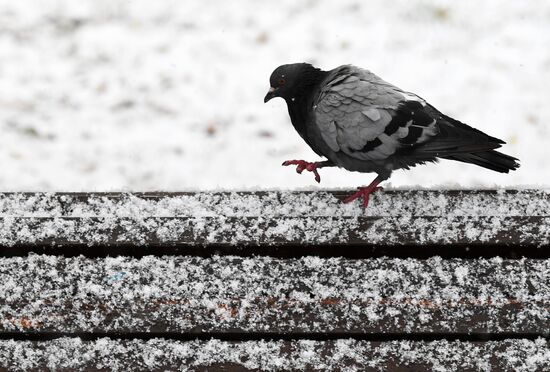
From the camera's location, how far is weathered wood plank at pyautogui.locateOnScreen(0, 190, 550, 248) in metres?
2.18

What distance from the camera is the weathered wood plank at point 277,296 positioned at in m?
2.07

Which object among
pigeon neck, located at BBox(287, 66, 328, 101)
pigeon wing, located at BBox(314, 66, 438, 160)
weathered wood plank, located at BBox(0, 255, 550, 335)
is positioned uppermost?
pigeon neck, located at BBox(287, 66, 328, 101)

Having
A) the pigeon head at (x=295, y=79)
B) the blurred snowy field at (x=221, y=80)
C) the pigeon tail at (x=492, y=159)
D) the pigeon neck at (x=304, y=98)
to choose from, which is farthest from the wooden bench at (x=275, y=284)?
the blurred snowy field at (x=221, y=80)

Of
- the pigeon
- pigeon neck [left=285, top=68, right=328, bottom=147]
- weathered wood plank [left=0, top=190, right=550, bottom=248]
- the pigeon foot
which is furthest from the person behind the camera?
pigeon neck [left=285, top=68, right=328, bottom=147]

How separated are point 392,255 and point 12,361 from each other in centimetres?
112

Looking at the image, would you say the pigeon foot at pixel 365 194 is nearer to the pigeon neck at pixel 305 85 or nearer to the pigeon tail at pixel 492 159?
the pigeon tail at pixel 492 159

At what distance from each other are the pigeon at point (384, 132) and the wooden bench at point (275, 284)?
0.80 ft

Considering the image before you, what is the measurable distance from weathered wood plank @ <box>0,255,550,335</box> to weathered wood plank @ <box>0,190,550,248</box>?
0.23 feet

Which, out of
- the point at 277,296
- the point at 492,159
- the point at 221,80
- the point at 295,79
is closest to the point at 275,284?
the point at 277,296

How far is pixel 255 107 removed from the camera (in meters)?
3.76

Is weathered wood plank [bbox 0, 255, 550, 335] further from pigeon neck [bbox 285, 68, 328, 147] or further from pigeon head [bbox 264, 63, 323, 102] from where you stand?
pigeon head [bbox 264, 63, 323, 102]

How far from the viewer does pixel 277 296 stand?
2100 mm

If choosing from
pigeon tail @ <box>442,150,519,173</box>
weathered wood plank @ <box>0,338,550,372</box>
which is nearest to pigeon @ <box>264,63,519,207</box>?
pigeon tail @ <box>442,150,519,173</box>

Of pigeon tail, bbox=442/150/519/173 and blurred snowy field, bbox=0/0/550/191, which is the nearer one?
pigeon tail, bbox=442/150/519/173
